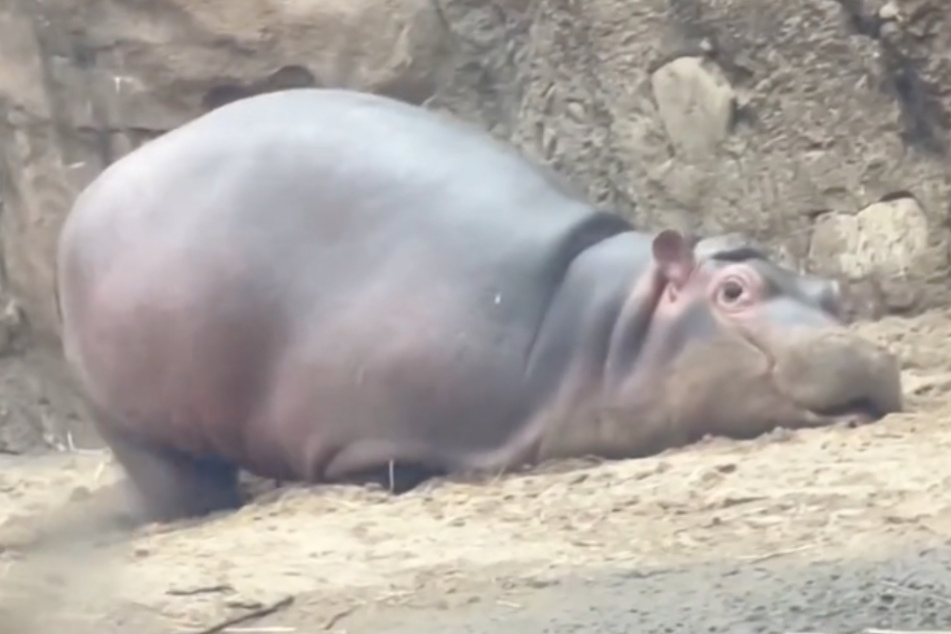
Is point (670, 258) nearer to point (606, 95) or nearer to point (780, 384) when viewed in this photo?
point (780, 384)

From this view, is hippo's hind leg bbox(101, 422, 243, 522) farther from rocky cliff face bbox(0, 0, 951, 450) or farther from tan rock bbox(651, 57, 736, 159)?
tan rock bbox(651, 57, 736, 159)

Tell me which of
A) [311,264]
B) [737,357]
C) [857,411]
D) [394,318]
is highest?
[311,264]

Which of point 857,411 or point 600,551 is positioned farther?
point 857,411

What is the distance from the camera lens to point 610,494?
3.28 m

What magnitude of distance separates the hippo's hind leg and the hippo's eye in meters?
1.33

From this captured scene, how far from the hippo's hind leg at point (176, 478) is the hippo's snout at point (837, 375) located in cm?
143

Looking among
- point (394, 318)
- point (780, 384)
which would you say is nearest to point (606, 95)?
point (394, 318)

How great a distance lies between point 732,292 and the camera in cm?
404

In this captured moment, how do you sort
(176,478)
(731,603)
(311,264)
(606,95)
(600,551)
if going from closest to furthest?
(731,603), (600,551), (311,264), (176,478), (606,95)

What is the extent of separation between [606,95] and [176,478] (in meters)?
2.29

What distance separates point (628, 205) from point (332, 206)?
1.93 m

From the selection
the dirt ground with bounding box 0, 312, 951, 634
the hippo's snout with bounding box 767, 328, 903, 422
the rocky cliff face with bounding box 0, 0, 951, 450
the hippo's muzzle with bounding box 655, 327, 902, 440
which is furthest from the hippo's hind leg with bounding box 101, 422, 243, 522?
the rocky cliff face with bounding box 0, 0, 951, 450

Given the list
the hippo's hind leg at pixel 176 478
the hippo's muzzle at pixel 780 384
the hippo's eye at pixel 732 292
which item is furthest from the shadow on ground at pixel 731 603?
the hippo's hind leg at pixel 176 478

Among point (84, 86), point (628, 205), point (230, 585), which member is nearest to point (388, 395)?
point (230, 585)
